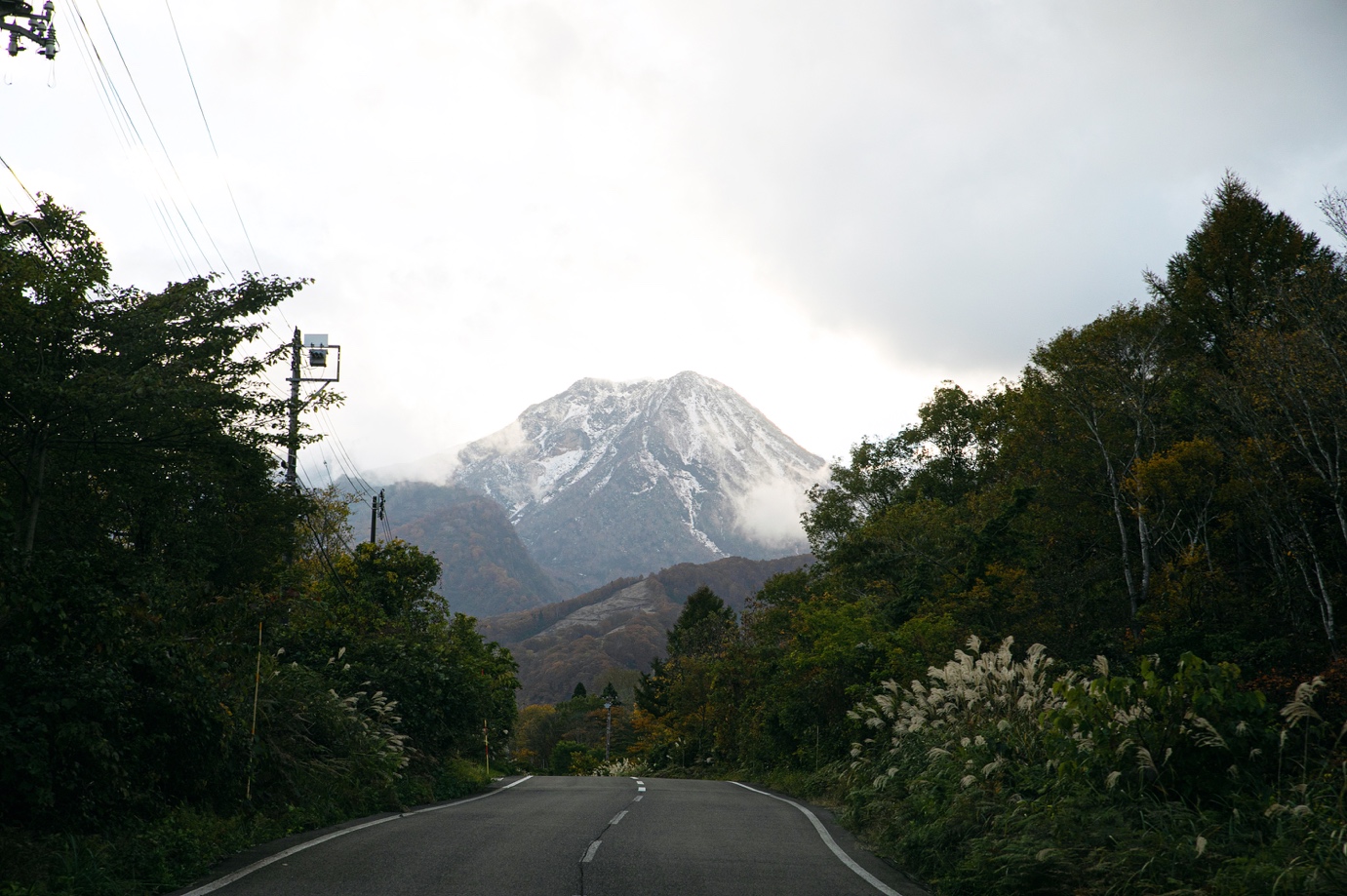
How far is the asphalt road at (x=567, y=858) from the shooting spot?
26.6 ft

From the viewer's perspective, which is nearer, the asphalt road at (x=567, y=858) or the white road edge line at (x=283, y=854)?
the white road edge line at (x=283, y=854)

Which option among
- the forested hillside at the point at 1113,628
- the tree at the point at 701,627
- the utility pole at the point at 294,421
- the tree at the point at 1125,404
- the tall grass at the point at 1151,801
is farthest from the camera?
the tree at the point at 701,627

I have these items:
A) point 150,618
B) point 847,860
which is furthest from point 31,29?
point 847,860

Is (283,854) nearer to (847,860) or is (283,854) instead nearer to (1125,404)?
(847,860)

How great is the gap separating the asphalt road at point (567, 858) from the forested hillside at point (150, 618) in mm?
901

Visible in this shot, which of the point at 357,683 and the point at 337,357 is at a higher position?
the point at 337,357

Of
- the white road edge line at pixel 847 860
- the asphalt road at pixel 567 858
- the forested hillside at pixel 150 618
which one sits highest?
the forested hillside at pixel 150 618

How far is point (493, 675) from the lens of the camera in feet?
110

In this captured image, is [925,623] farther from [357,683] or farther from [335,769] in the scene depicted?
[335,769]

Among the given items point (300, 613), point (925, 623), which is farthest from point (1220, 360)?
point (300, 613)

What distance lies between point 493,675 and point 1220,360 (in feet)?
88.7

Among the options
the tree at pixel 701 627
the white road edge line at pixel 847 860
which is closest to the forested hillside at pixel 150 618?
the white road edge line at pixel 847 860

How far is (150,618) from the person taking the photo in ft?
32.6

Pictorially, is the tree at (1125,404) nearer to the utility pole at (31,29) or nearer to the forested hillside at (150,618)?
the forested hillside at (150,618)
